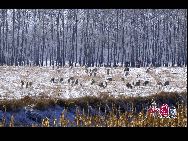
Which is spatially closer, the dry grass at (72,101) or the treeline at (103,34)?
the dry grass at (72,101)

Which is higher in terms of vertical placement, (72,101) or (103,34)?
(103,34)

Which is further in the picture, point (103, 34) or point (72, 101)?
point (103, 34)

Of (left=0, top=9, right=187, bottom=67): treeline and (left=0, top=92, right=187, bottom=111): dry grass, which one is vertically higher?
(left=0, top=9, right=187, bottom=67): treeline

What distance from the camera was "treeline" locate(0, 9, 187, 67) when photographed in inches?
1658

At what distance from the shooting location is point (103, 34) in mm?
43469

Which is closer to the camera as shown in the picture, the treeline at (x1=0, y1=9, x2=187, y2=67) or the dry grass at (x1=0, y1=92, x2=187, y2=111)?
the dry grass at (x1=0, y1=92, x2=187, y2=111)

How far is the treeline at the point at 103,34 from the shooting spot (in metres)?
42.1

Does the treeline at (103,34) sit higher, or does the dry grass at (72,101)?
the treeline at (103,34)
